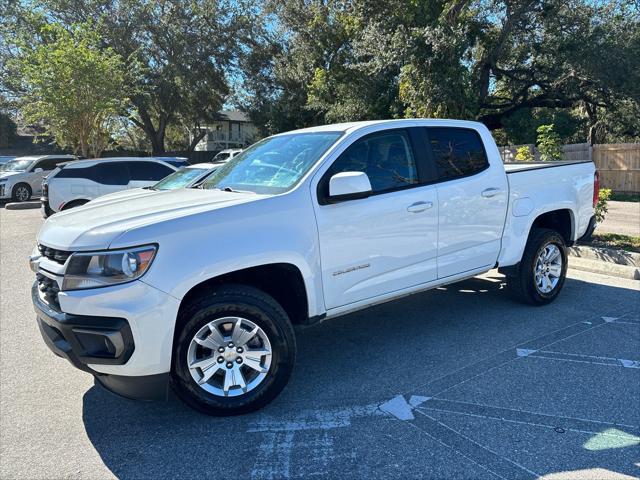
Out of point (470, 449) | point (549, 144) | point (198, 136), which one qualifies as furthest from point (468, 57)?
point (198, 136)

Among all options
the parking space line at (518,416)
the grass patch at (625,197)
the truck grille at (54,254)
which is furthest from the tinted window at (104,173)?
the grass patch at (625,197)

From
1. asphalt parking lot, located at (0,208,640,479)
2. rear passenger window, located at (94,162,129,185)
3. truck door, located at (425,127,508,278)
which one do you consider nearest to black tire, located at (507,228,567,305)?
asphalt parking lot, located at (0,208,640,479)

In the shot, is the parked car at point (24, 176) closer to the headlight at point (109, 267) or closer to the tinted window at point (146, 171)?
the tinted window at point (146, 171)

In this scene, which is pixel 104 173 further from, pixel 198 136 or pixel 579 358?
pixel 198 136

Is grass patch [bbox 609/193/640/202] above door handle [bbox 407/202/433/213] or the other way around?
the other way around

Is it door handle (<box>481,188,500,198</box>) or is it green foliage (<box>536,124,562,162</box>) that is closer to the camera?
door handle (<box>481,188,500,198</box>)

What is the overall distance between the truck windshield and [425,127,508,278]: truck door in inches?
44.8

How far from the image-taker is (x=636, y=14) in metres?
17.8

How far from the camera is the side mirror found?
12.1 ft

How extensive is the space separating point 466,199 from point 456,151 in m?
0.50

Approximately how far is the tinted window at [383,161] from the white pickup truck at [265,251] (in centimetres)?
1

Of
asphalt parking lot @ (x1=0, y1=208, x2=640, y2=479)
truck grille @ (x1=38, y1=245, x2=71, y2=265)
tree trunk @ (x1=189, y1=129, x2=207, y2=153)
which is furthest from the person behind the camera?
tree trunk @ (x1=189, y1=129, x2=207, y2=153)

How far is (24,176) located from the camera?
19500 mm

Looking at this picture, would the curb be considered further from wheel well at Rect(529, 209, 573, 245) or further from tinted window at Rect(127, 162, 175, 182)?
tinted window at Rect(127, 162, 175, 182)
